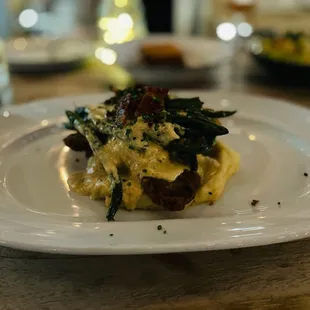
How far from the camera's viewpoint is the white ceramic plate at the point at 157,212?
3.12 ft

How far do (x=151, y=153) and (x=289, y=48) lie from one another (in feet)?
4.94

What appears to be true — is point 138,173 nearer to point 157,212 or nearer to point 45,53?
point 157,212

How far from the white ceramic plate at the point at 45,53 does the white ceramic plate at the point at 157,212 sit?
78 cm

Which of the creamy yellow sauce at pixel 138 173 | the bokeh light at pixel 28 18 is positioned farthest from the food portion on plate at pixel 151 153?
the bokeh light at pixel 28 18

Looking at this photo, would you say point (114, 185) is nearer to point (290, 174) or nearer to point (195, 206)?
point (195, 206)

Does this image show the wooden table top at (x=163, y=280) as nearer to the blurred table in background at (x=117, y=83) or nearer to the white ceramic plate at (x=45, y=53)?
the blurred table in background at (x=117, y=83)

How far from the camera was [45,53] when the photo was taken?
2686mm

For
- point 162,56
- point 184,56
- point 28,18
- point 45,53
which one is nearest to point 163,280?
point 162,56

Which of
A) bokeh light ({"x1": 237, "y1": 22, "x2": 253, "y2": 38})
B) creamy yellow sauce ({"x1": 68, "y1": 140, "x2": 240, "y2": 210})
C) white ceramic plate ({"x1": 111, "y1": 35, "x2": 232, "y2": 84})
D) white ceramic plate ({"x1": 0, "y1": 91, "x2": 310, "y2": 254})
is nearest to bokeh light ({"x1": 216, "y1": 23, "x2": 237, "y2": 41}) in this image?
bokeh light ({"x1": 237, "y1": 22, "x2": 253, "y2": 38})

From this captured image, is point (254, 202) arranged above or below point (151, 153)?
below

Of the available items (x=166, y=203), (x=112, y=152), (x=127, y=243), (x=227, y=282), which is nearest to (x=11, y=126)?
(x=112, y=152)

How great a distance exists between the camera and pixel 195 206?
1.20m

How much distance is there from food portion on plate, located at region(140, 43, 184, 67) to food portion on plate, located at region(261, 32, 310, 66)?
46 cm

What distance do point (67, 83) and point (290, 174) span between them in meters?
1.44
